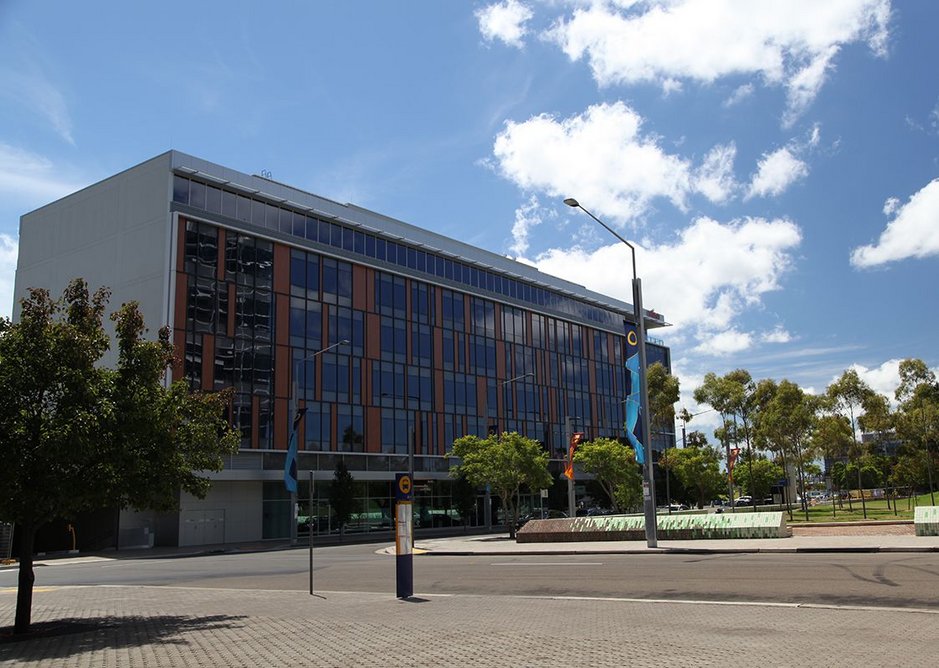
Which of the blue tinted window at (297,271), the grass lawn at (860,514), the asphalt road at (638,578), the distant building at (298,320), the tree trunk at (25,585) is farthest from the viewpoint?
the blue tinted window at (297,271)

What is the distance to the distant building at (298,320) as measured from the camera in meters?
49.4

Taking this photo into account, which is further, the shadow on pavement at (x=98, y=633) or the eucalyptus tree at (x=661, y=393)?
the eucalyptus tree at (x=661, y=393)

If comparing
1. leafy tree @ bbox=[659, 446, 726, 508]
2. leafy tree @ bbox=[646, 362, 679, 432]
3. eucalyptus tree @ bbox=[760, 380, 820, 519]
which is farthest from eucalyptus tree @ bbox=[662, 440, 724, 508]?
eucalyptus tree @ bbox=[760, 380, 820, 519]

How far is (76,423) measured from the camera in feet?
39.2

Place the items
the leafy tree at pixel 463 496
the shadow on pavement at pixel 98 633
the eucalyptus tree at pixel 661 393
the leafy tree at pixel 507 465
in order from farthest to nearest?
1. the eucalyptus tree at pixel 661 393
2. the leafy tree at pixel 463 496
3. the leafy tree at pixel 507 465
4. the shadow on pavement at pixel 98 633

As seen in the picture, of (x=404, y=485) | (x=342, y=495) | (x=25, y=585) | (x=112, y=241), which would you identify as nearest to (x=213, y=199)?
(x=112, y=241)

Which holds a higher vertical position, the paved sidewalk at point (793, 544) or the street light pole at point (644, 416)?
the street light pole at point (644, 416)

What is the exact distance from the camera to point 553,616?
11938mm

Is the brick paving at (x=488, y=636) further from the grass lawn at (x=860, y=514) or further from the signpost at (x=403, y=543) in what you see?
the grass lawn at (x=860, y=514)

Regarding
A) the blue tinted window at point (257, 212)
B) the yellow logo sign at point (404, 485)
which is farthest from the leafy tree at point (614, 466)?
the yellow logo sign at point (404, 485)

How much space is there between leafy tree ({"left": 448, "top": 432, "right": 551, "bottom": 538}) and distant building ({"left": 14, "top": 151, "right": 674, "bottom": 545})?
481cm

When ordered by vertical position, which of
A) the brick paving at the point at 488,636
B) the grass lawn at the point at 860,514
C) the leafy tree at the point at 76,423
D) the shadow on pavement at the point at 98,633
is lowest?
the grass lawn at the point at 860,514

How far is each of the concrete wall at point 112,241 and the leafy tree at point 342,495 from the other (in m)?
15.1

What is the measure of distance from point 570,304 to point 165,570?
5904 centimetres
